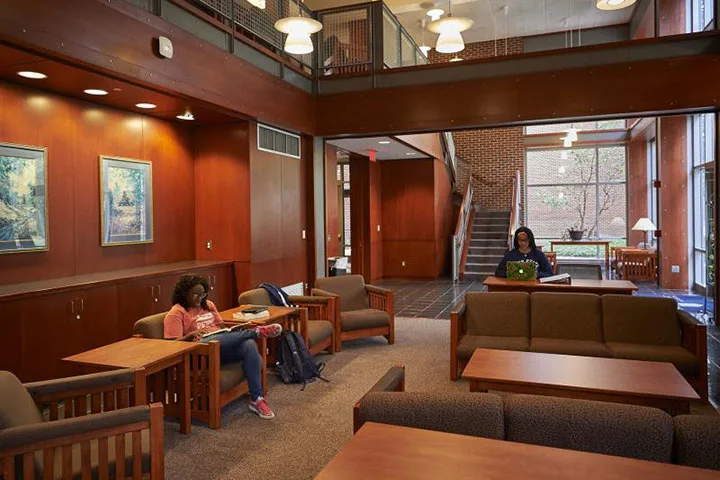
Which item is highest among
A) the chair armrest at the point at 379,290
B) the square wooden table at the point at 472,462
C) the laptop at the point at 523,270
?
the laptop at the point at 523,270

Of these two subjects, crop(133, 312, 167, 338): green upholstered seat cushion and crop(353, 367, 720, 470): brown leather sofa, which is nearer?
crop(353, 367, 720, 470): brown leather sofa

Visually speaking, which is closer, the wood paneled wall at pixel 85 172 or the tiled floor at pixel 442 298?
the wood paneled wall at pixel 85 172

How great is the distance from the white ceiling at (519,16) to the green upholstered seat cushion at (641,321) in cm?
832

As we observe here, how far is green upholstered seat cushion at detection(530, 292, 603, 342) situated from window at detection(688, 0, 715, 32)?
6.16 m

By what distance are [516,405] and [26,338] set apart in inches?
152

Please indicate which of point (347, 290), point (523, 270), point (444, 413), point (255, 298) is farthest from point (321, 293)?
point (444, 413)

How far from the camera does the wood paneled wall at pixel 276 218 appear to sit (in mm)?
6664

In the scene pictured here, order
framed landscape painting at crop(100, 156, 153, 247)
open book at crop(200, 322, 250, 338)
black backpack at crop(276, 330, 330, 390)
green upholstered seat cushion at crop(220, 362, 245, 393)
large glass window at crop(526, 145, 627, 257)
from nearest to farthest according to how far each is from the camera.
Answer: green upholstered seat cushion at crop(220, 362, 245, 393)
open book at crop(200, 322, 250, 338)
black backpack at crop(276, 330, 330, 390)
framed landscape painting at crop(100, 156, 153, 247)
large glass window at crop(526, 145, 627, 257)

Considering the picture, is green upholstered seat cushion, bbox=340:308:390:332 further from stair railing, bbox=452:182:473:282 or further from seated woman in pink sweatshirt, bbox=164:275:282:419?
stair railing, bbox=452:182:473:282

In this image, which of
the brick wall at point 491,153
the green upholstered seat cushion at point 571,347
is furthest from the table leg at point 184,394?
the brick wall at point 491,153

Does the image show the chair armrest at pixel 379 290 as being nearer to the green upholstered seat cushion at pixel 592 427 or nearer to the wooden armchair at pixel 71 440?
the wooden armchair at pixel 71 440

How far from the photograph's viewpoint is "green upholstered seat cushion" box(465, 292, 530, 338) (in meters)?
4.75

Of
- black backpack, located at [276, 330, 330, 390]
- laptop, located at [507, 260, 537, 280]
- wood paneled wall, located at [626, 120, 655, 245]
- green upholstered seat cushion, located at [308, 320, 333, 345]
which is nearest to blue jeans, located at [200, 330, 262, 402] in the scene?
black backpack, located at [276, 330, 330, 390]

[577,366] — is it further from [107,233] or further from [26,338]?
[107,233]
